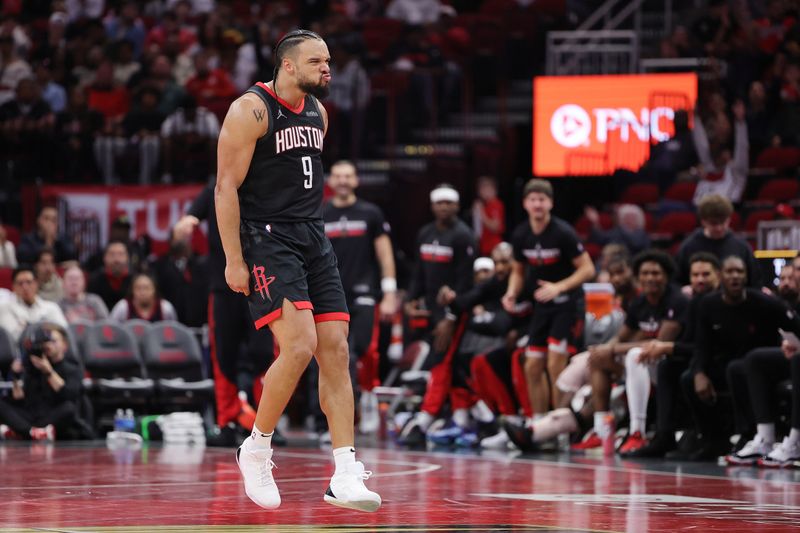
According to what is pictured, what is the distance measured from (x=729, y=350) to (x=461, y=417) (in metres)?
2.74

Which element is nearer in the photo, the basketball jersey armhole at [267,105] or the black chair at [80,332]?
the basketball jersey armhole at [267,105]

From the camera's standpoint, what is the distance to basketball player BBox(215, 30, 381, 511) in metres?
6.22

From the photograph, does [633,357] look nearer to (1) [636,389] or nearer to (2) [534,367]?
(1) [636,389]

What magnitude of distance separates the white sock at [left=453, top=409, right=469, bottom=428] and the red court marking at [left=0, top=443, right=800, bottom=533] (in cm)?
183

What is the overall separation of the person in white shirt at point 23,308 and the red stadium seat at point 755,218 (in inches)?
278

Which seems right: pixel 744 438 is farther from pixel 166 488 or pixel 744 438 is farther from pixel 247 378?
pixel 247 378

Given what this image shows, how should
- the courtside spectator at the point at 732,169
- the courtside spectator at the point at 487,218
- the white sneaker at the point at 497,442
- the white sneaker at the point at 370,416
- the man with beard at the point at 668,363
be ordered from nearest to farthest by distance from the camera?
the man with beard at the point at 668,363 < the white sneaker at the point at 497,442 < the white sneaker at the point at 370,416 < the courtside spectator at the point at 732,169 < the courtside spectator at the point at 487,218

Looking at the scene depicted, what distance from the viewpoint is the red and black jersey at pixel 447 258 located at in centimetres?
1220

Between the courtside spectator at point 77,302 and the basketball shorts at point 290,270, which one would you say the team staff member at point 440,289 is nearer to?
the courtside spectator at point 77,302

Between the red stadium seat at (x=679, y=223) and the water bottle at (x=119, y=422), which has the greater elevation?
the red stadium seat at (x=679, y=223)

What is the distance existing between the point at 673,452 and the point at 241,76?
11104 millimetres

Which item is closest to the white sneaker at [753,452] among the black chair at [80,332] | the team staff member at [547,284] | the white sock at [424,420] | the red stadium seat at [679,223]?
the team staff member at [547,284]

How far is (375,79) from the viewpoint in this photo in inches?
719

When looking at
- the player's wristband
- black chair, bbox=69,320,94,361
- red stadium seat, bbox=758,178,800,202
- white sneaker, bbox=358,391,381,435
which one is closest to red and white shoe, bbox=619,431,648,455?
the player's wristband
